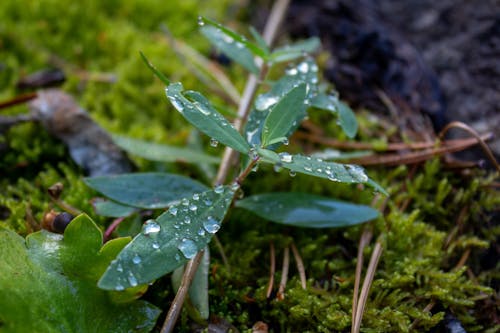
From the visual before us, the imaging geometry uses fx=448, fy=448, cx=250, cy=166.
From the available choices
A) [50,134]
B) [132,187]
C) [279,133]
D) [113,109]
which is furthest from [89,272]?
[113,109]

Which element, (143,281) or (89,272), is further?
(89,272)

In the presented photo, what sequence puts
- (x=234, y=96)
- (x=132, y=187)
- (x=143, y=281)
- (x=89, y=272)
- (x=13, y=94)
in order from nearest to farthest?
1. (x=143, y=281)
2. (x=89, y=272)
3. (x=132, y=187)
4. (x=13, y=94)
5. (x=234, y=96)

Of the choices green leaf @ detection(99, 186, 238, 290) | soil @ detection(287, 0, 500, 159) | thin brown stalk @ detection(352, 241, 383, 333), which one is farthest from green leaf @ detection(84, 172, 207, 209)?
soil @ detection(287, 0, 500, 159)

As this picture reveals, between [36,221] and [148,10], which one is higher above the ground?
[148,10]

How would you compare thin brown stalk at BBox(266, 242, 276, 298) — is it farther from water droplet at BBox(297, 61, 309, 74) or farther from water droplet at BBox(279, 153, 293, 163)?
water droplet at BBox(297, 61, 309, 74)

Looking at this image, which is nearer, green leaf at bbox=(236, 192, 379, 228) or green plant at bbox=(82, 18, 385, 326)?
green plant at bbox=(82, 18, 385, 326)

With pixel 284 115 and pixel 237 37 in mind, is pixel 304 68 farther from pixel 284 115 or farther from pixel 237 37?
pixel 284 115

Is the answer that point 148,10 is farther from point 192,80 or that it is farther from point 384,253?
point 384,253

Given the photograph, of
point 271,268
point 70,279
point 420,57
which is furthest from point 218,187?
point 420,57
